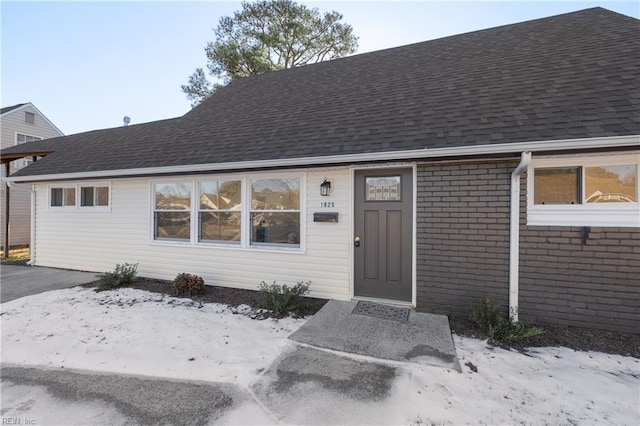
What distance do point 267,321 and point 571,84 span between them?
5.83 metres

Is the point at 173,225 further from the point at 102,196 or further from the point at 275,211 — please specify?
the point at 275,211

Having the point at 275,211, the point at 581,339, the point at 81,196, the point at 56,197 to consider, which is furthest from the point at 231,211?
the point at 581,339

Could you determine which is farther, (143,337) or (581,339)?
(143,337)

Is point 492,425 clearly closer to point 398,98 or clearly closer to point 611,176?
point 611,176

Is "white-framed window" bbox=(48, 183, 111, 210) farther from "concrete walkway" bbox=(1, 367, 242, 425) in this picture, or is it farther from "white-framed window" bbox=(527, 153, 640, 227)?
"white-framed window" bbox=(527, 153, 640, 227)

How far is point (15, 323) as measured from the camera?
423 cm

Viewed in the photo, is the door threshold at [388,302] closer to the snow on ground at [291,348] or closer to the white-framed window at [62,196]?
the snow on ground at [291,348]

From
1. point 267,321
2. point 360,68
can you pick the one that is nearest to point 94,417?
point 267,321

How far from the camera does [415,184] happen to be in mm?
4523

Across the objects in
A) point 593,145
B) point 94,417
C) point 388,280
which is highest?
point 593,145

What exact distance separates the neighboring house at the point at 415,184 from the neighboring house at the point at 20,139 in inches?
282

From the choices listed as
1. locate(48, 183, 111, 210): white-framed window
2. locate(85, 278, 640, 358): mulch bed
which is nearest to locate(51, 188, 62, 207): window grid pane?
locate(48, 183, 111, 210): white-framed window

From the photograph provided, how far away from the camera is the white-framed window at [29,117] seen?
1478cm

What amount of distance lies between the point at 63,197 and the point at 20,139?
11.0 meters
